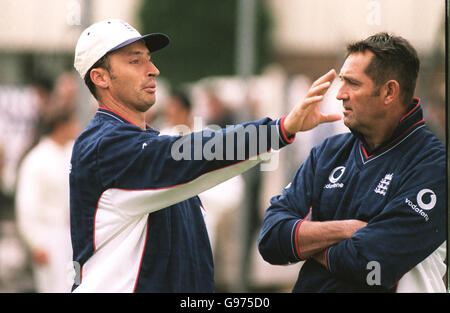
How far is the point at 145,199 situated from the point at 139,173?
4.6 inches

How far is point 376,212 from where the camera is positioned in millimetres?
3018

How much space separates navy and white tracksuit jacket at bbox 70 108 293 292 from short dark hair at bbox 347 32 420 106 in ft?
1.84

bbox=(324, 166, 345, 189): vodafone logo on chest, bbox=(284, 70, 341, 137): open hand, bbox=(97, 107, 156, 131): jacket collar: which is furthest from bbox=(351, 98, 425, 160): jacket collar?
bbox=(97, 107, 156, 131): jacket collar

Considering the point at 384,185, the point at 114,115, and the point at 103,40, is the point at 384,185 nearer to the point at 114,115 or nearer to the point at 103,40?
the point at 114,115

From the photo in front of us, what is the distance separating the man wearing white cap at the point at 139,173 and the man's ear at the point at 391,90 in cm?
33

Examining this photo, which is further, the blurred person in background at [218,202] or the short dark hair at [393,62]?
the blurred person in background at [218,202]

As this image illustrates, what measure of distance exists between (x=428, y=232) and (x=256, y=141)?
0.82m

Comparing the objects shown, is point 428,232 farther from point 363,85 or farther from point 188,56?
point 188,56

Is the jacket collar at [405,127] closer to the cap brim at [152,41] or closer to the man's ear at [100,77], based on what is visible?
the cap brim at [152,41]

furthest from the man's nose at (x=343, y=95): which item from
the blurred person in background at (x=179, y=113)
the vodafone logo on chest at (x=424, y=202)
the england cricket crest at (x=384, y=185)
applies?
the blurred person in background at (x=179, y=113)

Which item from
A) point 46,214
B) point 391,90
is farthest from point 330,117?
point 46,214

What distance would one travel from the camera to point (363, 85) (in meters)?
3.10

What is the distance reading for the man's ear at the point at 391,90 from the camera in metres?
3.09
